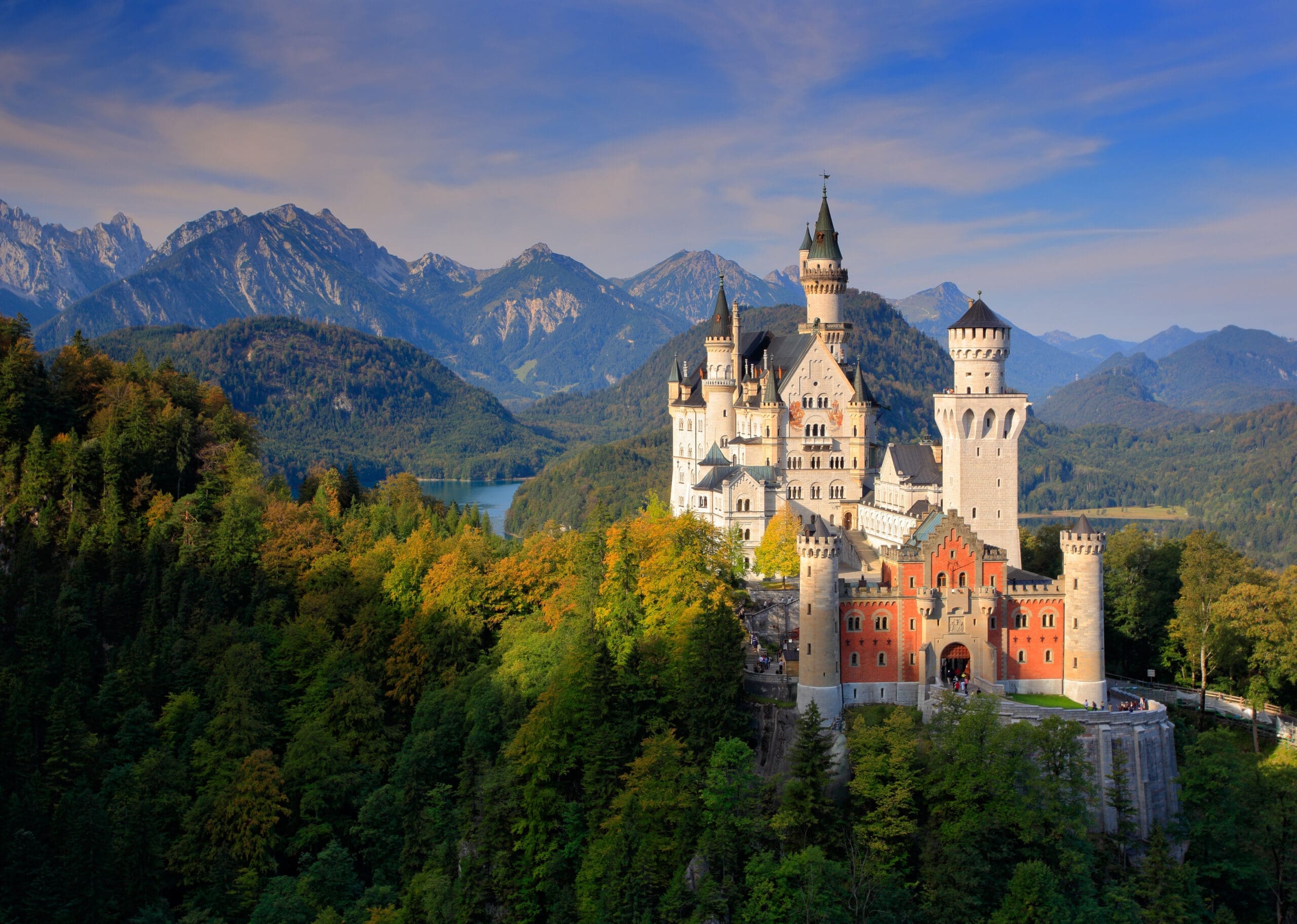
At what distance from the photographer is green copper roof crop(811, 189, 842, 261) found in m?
87.9

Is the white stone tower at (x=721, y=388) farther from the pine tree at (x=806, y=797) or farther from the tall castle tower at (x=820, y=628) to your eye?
the pine tree at (x=806, y=797)

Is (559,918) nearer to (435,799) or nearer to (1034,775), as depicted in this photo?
(435,799)

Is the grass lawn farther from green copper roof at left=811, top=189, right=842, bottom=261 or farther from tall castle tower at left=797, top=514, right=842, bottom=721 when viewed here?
green copper roof at left=811, top=189, right=842, bottom=261

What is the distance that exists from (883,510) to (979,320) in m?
16.5

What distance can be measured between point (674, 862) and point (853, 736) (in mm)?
9241

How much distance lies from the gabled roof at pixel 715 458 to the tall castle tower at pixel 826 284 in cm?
1147

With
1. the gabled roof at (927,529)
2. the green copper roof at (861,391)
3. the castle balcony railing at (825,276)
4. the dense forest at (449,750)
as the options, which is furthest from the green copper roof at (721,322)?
the gabled roof at (927,529)

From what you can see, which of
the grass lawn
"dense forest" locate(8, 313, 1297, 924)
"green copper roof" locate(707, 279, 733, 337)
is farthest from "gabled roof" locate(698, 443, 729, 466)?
the grass lawn

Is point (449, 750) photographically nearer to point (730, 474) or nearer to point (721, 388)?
point (730, 474)

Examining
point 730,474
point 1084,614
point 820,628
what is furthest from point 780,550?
point 1084,614

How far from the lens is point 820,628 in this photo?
52188 millimetres

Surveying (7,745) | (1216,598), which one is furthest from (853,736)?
(7,745)

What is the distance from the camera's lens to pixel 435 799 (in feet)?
192

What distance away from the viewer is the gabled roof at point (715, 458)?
8225 cm
